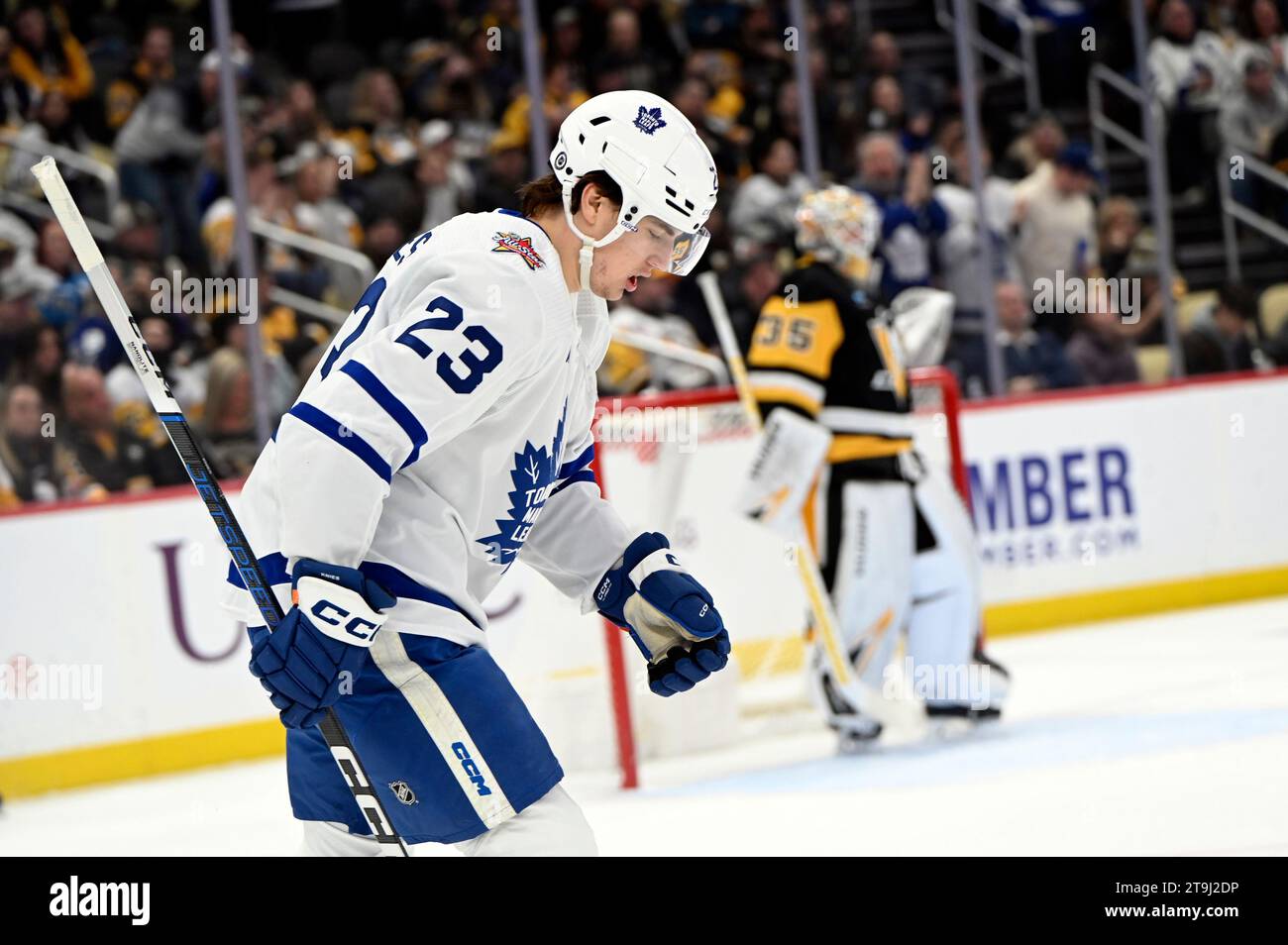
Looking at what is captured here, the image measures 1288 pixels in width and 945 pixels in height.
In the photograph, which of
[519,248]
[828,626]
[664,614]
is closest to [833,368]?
[828,626]

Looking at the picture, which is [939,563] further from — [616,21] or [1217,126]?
[1217,126]

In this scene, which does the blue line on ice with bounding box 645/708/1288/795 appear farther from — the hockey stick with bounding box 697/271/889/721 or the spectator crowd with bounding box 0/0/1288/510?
the spectator crowd with bounding box 0/0/1288/510

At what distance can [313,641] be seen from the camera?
80.5 inches

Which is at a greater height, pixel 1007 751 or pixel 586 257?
pixel 586 257

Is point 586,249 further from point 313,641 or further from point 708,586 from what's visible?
point 708,586

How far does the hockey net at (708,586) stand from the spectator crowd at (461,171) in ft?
3.55

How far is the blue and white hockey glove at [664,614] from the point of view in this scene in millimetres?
2506

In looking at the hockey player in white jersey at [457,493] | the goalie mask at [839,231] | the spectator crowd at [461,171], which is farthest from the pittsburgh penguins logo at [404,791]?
the spectator crowd at [461,171]

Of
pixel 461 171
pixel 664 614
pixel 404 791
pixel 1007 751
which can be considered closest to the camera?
pixel 404 791

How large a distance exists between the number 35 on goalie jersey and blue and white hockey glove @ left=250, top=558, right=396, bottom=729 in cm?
347

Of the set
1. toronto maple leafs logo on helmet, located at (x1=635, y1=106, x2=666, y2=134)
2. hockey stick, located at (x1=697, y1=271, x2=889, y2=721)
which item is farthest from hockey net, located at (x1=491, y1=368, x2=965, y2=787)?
toronto maple leafs logo on helmet, located at (x1=635, y1=106, x2=666, y2=134)

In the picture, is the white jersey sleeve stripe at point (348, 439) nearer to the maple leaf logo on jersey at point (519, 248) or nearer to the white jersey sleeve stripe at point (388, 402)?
the white jersey sleeve stripe at point (388, 402)

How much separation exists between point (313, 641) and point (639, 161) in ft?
2.47

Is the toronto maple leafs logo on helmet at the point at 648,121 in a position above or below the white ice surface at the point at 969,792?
above
